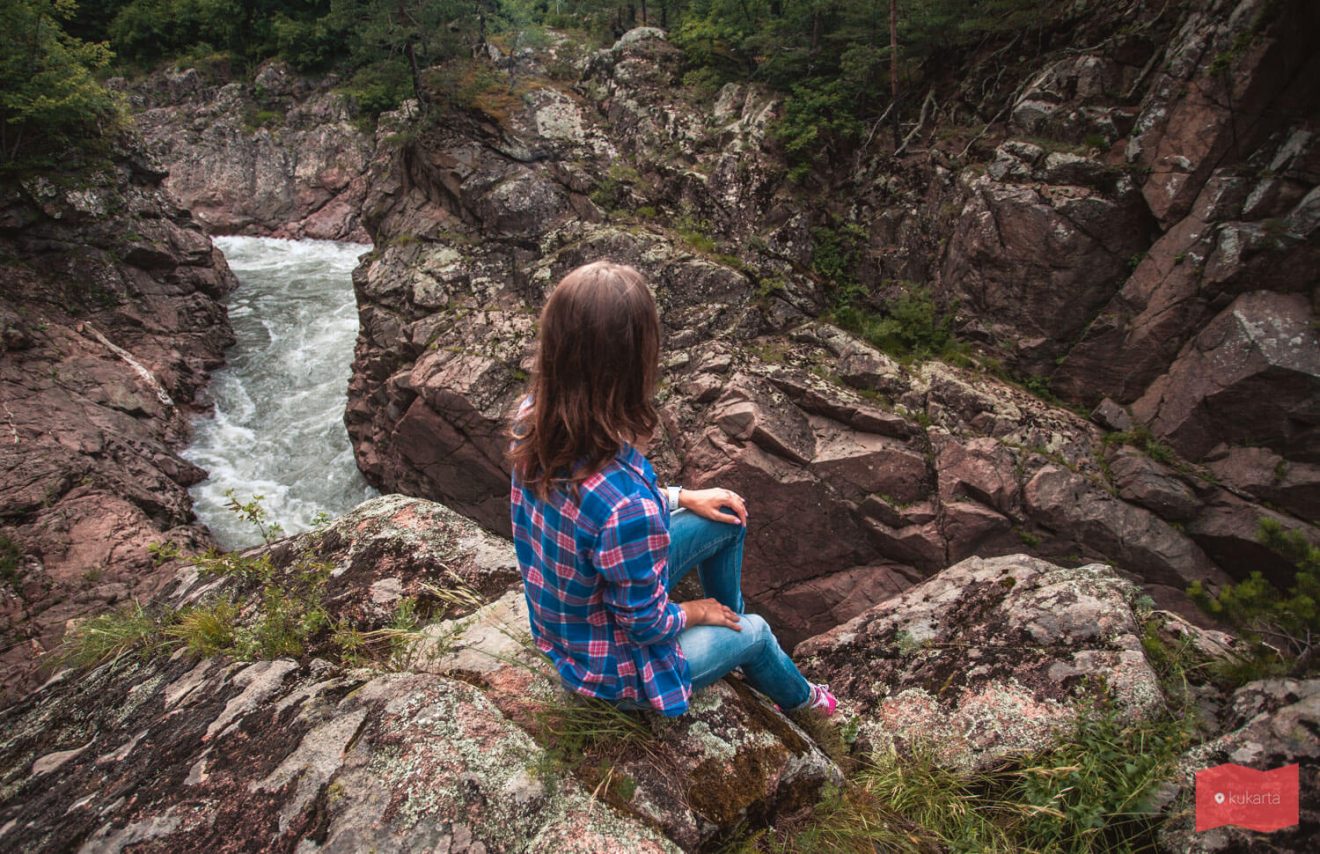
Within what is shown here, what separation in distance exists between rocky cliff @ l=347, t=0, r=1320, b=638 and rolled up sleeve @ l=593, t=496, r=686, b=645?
8.26 meters

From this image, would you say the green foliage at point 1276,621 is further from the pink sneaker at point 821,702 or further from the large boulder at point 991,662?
the pink sneaker at point 821,702

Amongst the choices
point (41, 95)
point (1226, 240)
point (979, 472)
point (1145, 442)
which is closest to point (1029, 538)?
point (979, 472)

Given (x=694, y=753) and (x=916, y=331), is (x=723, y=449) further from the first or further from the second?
(x=694, y=753)

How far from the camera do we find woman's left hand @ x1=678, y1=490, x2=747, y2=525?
2699mm

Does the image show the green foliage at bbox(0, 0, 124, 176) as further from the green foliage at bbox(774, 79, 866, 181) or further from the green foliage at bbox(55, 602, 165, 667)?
the green foliage at bbox(774, 79, 866, 181)

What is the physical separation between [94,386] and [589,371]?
49.8 ft

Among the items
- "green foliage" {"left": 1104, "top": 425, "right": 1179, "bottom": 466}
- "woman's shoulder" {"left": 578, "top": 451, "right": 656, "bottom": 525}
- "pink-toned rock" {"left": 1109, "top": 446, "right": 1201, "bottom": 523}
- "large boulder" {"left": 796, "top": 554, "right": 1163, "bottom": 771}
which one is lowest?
"pink-toned rock" {"left": 1109, "top": 446, "right": 1201, "bottom": 523}

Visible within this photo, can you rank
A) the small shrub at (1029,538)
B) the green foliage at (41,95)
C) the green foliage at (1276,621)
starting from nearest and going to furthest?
the green foliage at (1276,621), the small shrub at (1029,538), the green foliage at (41,95)

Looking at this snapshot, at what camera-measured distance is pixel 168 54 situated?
1013 inches

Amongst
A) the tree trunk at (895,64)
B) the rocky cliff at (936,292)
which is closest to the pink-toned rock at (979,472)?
the rocky cliff at (936,292)

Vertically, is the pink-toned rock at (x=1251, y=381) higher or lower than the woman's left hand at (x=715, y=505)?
lower

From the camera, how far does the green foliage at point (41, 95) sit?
13297mm

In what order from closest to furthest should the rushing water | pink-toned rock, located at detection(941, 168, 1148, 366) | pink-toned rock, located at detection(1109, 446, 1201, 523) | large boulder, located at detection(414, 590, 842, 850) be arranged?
large boulder, located at detection(414, 590, 842, 850), pink-toned rock, located at detection(1109, 446, 1201, 523), pink-toned rock, located at detection(941, 168, 1148, 366), the rushing water

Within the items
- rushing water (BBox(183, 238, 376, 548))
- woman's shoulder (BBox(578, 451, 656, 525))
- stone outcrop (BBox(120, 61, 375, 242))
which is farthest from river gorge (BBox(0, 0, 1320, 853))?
stone outcrop (BBox(120, 61, 375, 242))
